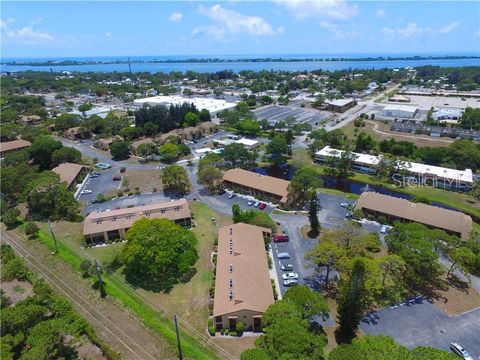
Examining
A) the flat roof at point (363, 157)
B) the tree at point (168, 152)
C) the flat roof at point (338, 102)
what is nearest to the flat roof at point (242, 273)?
the flat roof at point (363, 157)

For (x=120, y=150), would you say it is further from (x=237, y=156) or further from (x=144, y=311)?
(x=144, y=311)

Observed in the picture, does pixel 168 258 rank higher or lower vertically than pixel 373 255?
higher

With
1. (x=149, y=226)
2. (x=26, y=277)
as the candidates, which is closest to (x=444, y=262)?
(x=149, y=226)

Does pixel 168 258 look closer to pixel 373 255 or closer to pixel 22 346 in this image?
pixel 22 346

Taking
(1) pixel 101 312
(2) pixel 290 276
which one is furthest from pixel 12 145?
(2) pixel 290 276

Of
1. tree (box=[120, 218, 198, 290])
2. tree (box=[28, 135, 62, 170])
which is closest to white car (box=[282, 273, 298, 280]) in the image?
tree (box=[120, 218, 198, 290])

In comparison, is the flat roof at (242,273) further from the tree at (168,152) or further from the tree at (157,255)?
the tree at (168,152)

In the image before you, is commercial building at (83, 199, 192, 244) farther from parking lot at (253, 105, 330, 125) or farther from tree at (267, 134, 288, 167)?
parking lot at (253, 105, 330, 125)
